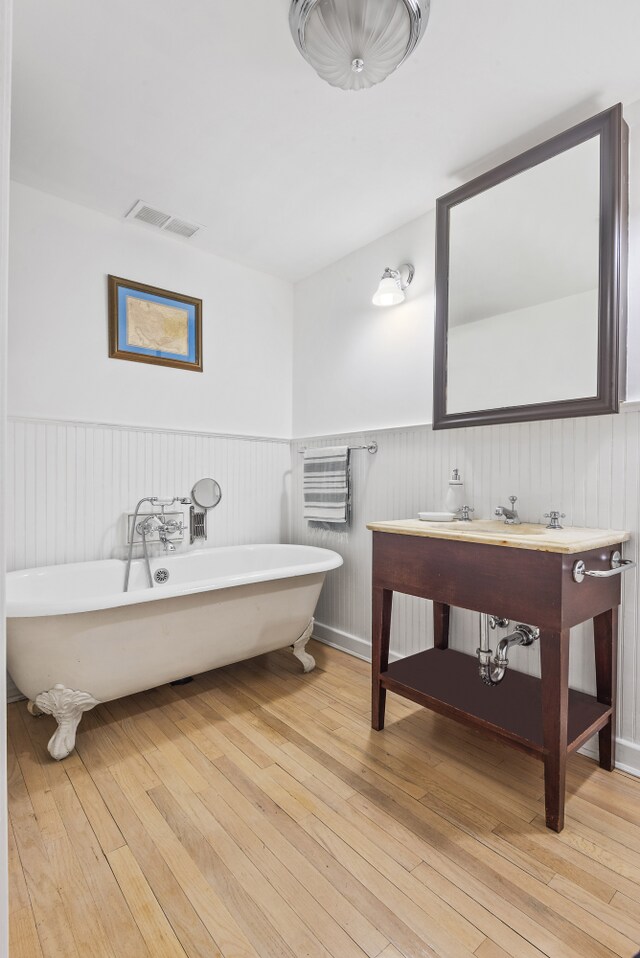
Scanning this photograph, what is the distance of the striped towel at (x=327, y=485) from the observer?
271 centimetres

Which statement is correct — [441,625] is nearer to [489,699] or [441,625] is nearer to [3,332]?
[489,699]

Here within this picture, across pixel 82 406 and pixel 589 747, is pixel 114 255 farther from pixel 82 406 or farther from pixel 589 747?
pixel 589 747

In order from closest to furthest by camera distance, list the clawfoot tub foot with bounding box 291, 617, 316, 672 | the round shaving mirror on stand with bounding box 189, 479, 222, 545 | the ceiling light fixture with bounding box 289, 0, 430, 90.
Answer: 1. the ceiling light fixture with bounding box 289, 0, 430, 90
2. the clawfoot tub foot with bounding box 291, 617, 316, 672
3. the round shaving mirror on stand with bounding box 189, 479, 222, 545

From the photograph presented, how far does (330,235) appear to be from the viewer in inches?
104

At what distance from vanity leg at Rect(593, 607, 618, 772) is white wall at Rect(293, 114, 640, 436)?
3.13ft

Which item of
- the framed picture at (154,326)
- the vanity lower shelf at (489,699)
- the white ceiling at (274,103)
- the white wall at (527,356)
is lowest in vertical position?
the vanity lower shelf at (489,699)

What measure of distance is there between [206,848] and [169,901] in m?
0.17

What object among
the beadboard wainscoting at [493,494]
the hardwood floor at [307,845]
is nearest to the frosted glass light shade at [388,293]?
the beadboard wainscoting at [493,494]

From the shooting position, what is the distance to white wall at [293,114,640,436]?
2389mm

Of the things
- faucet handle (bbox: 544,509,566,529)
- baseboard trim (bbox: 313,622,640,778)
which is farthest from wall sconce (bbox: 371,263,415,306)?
baseboard trim (bbox: 313,622,640,778)

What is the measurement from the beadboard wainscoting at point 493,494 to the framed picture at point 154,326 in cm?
95

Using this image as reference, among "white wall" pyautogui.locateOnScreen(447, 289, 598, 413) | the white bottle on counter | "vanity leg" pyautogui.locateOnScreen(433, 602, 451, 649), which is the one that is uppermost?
"white wall" pyautogui.locateOnScreen(447, 289, 598, 413)

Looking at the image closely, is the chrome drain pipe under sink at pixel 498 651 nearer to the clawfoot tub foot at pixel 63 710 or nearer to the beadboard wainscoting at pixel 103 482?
the clawfoot tub foot at pixel 63 710

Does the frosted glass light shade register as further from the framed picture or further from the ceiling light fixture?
the framed picture
